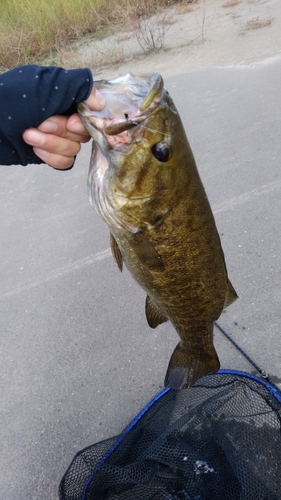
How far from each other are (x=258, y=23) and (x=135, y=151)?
7.02 meters

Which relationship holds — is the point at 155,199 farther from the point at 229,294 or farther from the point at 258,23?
the point at 258,23

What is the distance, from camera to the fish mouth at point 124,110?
3.95 feet

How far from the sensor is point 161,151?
50.3 inches

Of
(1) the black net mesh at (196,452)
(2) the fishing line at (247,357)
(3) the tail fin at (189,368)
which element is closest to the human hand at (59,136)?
(3) the tail fin at (189,368)

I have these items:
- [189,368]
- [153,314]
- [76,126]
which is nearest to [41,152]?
[76,126]

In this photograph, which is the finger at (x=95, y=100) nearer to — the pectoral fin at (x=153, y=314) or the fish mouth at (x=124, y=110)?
the fish mouth at (x=124, y=110)

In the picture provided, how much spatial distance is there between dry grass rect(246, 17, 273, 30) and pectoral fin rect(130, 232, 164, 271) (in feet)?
22.7

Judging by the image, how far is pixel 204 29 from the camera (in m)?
7.83

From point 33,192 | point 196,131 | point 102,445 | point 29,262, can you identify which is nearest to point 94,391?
point 102,445

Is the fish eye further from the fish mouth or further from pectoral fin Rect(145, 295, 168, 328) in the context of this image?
pectoral fin Rect(145, 295, 168, 328)

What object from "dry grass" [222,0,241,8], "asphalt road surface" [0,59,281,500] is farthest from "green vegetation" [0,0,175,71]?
"asphalt road surface" [0,59,281,500]

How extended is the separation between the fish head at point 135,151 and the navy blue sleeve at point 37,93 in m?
0.05

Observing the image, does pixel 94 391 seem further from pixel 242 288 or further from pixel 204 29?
pixel 204 29

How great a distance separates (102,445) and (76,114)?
169 centimetres
